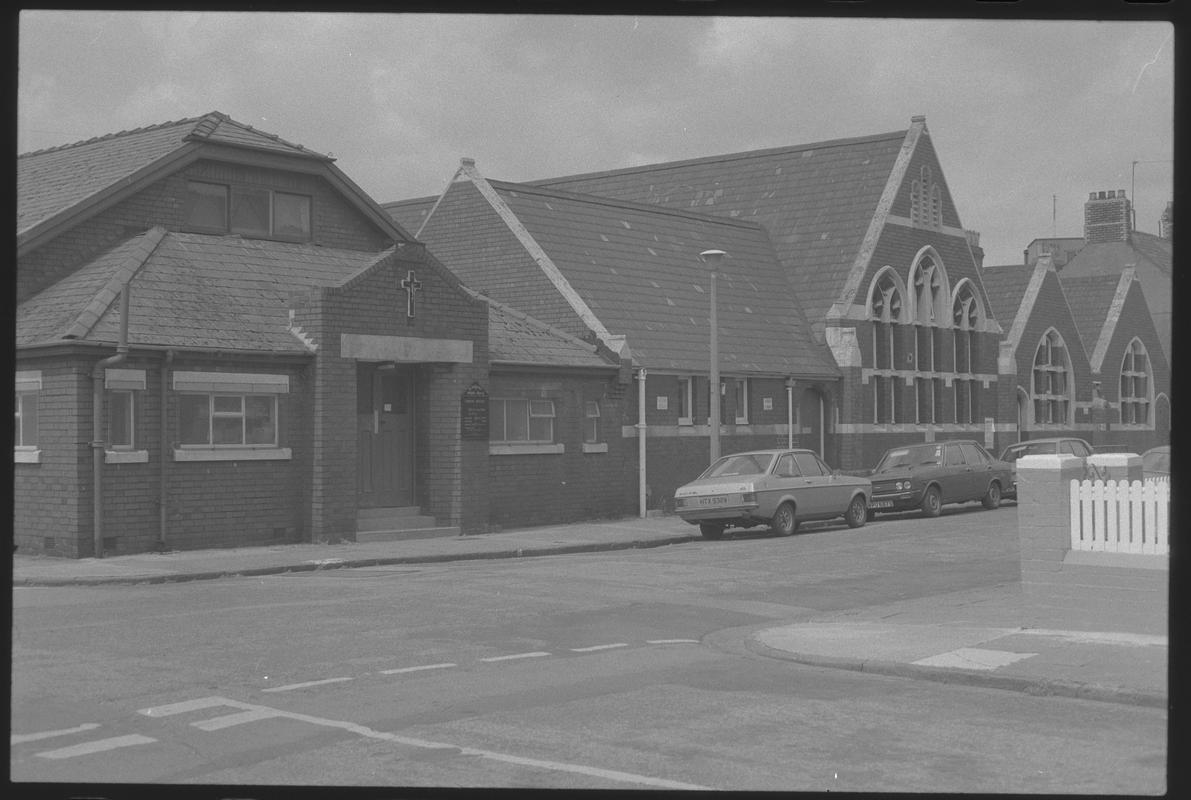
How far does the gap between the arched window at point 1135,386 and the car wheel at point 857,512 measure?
1239 inches

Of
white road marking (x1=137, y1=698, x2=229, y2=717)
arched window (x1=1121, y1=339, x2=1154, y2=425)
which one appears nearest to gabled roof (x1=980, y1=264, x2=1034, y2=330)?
arched window (x1=1121, y1=339, x2=1154, y2=425)

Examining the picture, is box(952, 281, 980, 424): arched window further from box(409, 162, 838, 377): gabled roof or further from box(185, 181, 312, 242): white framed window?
box(185, 181, 312, 242): white framed window

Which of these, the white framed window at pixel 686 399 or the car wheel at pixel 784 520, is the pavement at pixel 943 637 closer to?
the car wheel at pixel 784 520

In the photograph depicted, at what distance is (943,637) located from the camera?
13023 mm

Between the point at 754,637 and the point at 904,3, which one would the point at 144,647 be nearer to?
the point at 754,637

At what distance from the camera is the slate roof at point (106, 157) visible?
23719 mm

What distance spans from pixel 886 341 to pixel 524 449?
1674 cm

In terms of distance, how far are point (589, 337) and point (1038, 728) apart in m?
22.7

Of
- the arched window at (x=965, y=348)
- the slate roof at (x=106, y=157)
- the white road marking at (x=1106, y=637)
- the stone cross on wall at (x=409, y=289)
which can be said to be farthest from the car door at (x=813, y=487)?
the arched window at (x=965, y=348)

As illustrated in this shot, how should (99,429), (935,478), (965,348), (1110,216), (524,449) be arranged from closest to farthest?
(99,429)
(524,449)
(935,478)
(965,348)
(1110,216)

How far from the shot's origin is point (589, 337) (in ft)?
104

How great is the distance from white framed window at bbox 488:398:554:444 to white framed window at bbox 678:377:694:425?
200 inches

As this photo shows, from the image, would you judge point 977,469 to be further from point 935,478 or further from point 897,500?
point 897,500

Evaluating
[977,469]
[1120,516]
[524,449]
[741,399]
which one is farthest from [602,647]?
[741,399]
